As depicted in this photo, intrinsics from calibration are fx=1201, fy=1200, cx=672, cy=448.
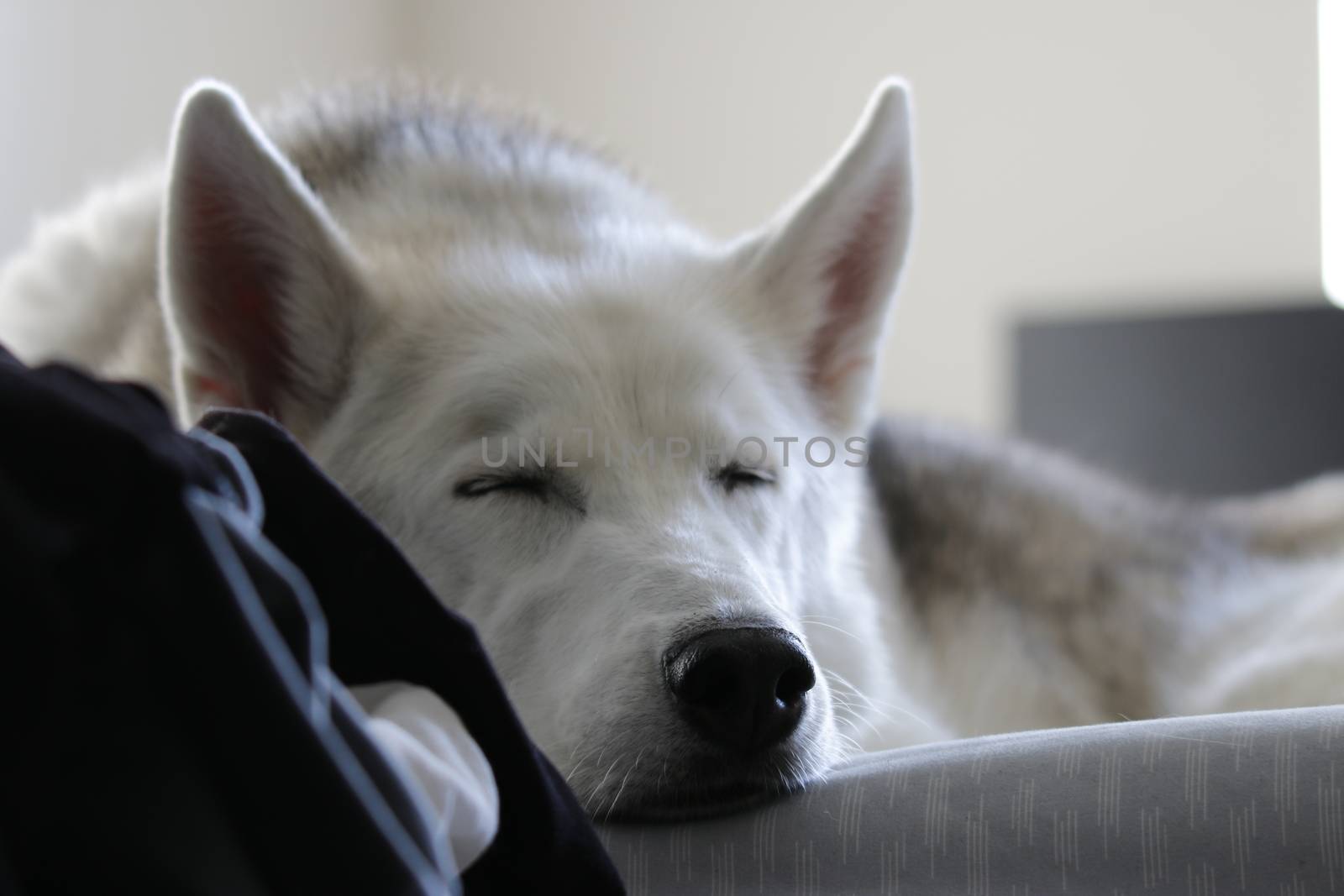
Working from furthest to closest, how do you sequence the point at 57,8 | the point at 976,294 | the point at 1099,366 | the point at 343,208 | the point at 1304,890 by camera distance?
1. the point at 976,294
2. the point at 1099,366
3. the point at 57,8
4. the point at 343,208
5. the point at 1304,890

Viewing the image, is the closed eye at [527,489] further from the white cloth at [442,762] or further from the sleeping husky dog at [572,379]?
the white cloth at [442,762]

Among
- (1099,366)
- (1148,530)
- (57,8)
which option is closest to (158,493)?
(1148,530)

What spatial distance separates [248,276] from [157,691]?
38.9 inches

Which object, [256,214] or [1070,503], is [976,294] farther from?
[256,214]

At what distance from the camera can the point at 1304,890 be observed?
0.74 m

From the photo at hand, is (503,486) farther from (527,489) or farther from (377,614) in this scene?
(377,614)

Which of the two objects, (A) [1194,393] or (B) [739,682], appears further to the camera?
(A) [1194,393]

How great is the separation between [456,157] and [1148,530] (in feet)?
6.42

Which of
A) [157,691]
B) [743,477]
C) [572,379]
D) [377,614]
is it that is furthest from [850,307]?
[157,691]

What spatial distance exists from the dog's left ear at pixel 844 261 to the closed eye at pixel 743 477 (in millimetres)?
265

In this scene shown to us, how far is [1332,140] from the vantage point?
5602mm

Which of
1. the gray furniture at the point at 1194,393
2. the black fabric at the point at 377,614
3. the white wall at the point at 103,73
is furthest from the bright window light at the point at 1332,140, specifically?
the black fabric at the point at 377,614

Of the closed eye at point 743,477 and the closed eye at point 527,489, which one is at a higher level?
the closed eye at point 527,489

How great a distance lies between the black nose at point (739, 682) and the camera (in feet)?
3.25
